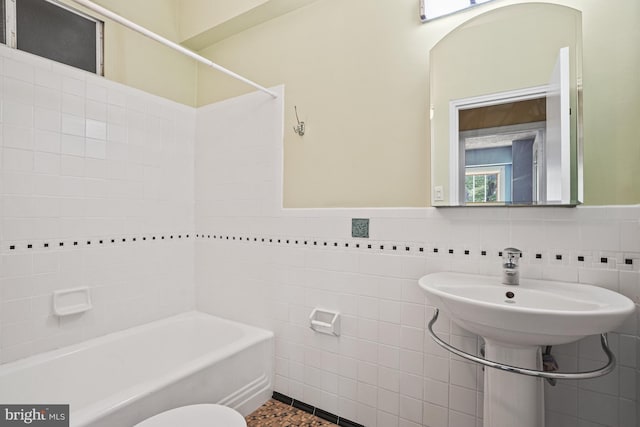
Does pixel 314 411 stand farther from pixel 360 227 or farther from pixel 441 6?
pixel 441 6

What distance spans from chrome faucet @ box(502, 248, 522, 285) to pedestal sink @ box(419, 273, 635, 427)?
0.03 meters

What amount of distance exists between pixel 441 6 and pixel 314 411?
223 centimetres

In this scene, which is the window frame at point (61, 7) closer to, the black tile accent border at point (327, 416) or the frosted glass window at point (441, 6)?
the frosted glass window at point (441, 6)

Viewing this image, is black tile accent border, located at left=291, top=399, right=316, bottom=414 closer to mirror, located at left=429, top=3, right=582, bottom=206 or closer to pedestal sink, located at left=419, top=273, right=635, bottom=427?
pedestal sink, located at left=419, top=273, right=635, bottom=427

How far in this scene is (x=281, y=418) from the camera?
1811mm

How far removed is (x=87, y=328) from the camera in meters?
1.87

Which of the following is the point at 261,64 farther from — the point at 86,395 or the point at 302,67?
the point at 86,395

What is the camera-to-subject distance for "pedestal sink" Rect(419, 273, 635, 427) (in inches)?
36.4

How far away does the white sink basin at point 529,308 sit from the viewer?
91cm

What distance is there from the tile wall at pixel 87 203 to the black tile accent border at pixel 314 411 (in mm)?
1004

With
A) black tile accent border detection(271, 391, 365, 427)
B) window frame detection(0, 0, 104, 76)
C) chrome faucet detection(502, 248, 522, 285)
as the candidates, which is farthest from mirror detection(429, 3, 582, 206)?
window frame detection(0, 0, 104, 76)

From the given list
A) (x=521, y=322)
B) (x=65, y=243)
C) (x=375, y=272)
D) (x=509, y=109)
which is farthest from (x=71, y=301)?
(x=509, y=109)

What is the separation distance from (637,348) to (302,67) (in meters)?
2.02

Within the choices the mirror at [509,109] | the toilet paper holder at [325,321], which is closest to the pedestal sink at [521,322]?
the mirror at [509,109]
